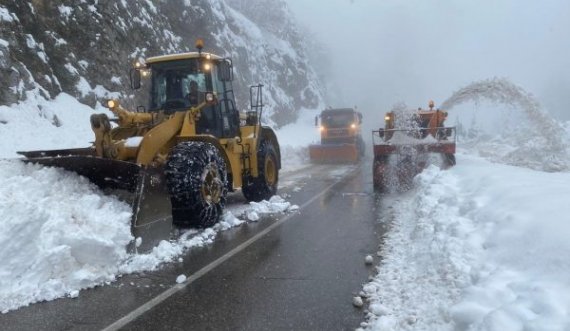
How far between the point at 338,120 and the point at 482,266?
18.2 metres

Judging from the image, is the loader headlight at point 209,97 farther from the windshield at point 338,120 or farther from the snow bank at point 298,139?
the windshield at point 338,120

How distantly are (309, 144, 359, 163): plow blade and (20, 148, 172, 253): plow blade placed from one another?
1378cm

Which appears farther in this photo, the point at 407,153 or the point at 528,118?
the point at 528,118

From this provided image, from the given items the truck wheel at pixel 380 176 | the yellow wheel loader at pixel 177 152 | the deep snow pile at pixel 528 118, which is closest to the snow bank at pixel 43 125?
the yellow wheel loader at pixel 177 152

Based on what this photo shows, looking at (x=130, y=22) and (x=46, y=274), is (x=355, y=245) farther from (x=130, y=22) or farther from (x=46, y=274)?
(x=130, y=22)

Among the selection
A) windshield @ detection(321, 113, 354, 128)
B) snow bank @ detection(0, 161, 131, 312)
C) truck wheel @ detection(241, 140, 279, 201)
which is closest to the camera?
snow bank @ detection(0, 161, 131, 312)

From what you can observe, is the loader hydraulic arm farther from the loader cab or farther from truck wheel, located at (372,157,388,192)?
truck wheel, located at (372,157,388,192)

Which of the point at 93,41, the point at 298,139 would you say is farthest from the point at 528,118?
the point at 298,139

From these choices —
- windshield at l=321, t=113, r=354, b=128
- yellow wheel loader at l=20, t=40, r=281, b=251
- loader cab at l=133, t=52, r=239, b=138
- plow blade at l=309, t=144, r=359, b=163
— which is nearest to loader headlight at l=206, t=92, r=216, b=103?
yellow wheel loader at l=20, t=40, r=281, b=251

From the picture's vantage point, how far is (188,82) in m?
8.35

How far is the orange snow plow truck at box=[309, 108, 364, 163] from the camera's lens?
1962 cm

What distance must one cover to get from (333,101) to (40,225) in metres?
58.9

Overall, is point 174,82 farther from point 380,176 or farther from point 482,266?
point 482,266

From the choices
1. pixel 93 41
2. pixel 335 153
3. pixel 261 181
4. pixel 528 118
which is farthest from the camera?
pixel 335 153
